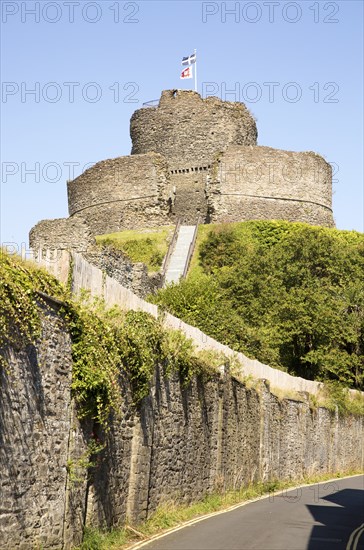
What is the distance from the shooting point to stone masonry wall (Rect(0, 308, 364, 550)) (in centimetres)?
1090

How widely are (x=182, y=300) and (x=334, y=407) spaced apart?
7831 mm

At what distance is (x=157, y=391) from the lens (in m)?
17.0

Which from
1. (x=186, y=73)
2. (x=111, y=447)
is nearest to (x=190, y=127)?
(x=186, y=73)

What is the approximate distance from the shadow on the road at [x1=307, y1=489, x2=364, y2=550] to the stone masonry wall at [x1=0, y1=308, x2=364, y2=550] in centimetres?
249

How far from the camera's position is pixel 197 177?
72.9 m

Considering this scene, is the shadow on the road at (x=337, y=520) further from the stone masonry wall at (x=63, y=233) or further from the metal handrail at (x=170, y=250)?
the metal handrail at (x=170, y=250)

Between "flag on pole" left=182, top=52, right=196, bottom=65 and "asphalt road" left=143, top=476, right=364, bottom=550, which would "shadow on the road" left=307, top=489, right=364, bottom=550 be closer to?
"asphalt road" left=143, top=476, right=364, bottom=550

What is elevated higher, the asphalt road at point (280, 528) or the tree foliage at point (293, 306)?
the tree foliage at point (293, 306)

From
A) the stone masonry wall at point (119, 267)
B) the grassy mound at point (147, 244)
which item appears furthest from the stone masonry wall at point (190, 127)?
the stone masonry wall at point (119, 267)

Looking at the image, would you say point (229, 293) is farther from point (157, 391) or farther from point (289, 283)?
point (157, 391)

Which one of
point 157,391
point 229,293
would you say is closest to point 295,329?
point 229,293

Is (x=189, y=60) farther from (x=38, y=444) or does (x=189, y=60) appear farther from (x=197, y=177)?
(x=38, y=444)

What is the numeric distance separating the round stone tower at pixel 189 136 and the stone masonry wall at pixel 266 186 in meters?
1.79

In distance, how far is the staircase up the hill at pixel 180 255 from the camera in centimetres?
5450
